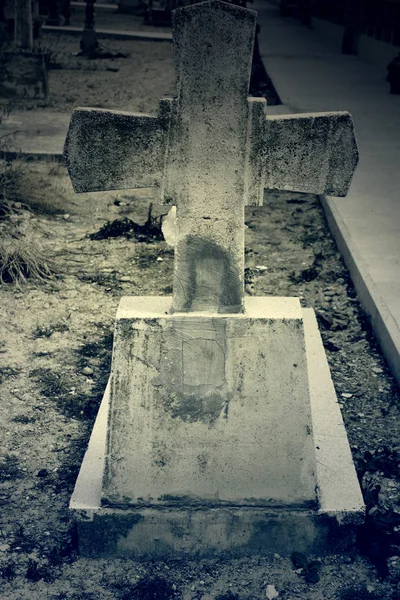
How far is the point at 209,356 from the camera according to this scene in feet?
10.1

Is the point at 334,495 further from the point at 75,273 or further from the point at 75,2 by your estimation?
the point at 75,2

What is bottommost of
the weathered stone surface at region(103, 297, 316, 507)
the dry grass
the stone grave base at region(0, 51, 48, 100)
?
the stone grave base at region(0, 51, 48, 100)

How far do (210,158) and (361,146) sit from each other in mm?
6197

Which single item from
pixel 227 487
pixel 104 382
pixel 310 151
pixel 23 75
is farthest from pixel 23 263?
pixel 23 75

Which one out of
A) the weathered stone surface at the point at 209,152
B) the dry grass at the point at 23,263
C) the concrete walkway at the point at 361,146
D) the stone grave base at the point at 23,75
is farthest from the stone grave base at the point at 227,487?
the stone grave base at the point at 23,75

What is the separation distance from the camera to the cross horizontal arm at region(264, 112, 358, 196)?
9.81ft

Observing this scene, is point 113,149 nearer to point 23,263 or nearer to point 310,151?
point 310,151

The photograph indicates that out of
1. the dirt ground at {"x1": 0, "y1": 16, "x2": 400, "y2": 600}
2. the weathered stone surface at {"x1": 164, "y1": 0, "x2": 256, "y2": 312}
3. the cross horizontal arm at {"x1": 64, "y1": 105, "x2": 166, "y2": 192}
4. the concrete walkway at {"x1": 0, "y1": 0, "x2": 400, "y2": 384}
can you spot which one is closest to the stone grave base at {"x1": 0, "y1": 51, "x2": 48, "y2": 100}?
the concrete walkway at {"x1": 0, "y1": 0, "x2": 400, "y2": 384}

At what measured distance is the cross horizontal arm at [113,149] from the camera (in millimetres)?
2953

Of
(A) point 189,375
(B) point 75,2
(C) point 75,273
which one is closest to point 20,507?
(A) point 189,375

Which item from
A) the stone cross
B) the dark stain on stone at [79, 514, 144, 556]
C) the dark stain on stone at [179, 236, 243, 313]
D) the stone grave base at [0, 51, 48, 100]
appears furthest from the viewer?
the stone grave base at [0, 51, 48, 100]

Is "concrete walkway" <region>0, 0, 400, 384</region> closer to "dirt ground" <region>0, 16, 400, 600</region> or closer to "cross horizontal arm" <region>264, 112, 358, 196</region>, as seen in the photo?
"dirt ground" <region>0, 16, 400, 600</region>

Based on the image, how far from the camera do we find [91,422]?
160 inches

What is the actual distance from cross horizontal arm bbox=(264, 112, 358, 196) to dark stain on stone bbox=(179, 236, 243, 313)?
1.06 feet
